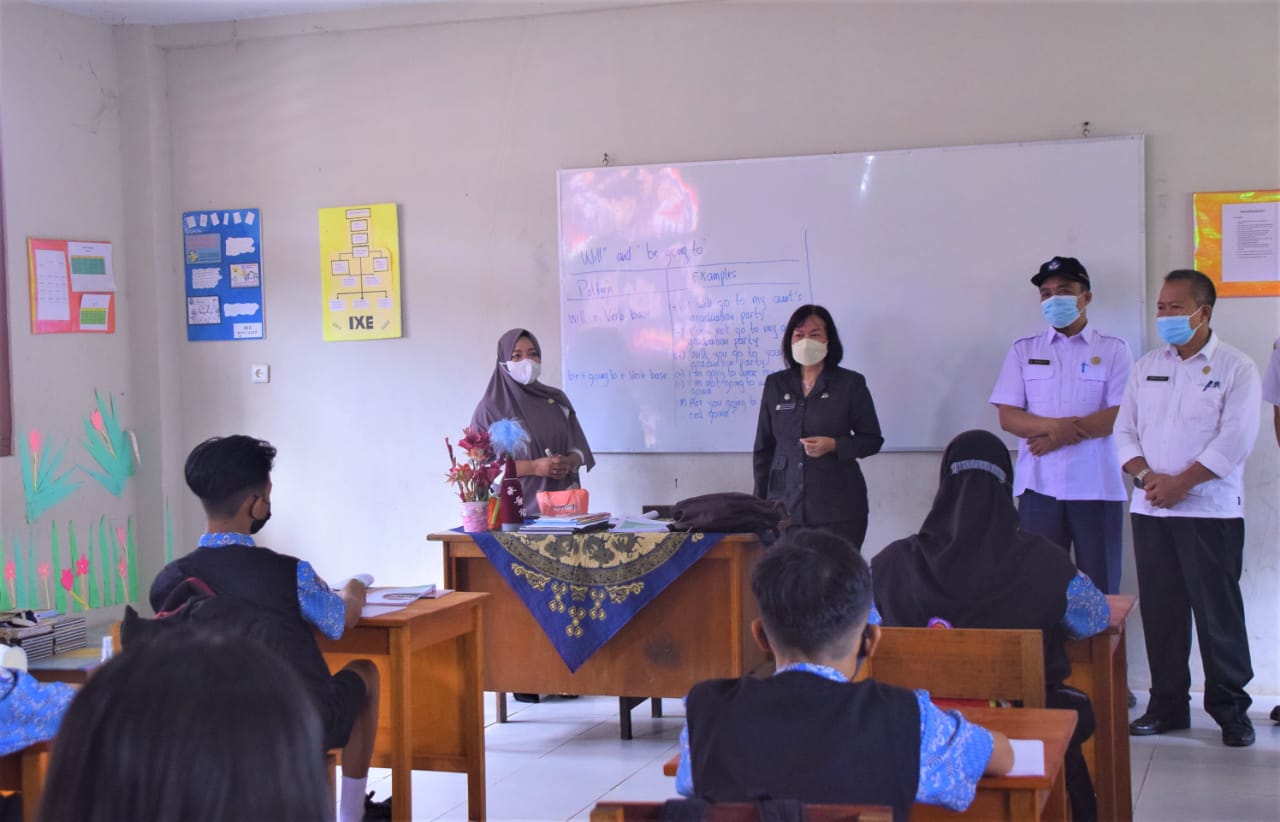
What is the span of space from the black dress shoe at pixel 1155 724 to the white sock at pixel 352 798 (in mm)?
2821

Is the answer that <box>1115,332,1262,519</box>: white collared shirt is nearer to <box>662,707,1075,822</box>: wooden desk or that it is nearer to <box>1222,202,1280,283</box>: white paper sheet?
<box>1222,202,1280,283</box>: white paper sheet

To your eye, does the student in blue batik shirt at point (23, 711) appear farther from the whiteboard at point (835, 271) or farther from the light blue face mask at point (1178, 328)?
the light blue face mask at point (1178, 328)

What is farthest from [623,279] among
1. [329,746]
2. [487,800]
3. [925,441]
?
[329,746]

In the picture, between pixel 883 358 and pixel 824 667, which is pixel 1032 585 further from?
pixel 883 358

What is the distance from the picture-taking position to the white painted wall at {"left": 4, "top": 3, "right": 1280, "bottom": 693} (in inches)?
194

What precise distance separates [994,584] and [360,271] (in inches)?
161

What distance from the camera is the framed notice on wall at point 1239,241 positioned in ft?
15.8

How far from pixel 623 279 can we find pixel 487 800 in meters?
2.59

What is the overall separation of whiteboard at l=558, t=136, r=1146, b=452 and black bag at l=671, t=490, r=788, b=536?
1.14 m

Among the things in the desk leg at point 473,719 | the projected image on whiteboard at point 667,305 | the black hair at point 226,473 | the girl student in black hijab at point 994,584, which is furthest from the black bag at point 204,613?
the projected image on whiteboard at point 667,305

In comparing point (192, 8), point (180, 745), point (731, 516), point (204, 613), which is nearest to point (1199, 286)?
point (731, 516)

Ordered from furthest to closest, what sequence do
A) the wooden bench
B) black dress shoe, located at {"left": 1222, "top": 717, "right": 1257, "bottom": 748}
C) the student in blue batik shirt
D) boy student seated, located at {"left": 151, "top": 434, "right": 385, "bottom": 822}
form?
black dress shoe, located at {"left": 1222, "top": 717, "right": 1257, "bottom": 748}, boy student seated, located at {"left": 151, "top": 434, "right": 385, "bottom": 822}, the student in blue batik shirt, the wooden bench

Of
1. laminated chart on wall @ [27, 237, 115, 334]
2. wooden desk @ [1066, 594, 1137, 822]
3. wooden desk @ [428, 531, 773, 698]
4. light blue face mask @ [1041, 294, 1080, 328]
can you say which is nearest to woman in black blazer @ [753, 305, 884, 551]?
wooden desk @ [428, 531, 773, 698]

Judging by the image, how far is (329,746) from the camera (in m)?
3.06
